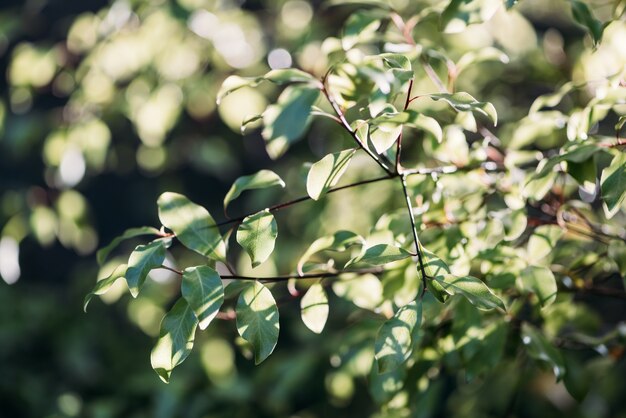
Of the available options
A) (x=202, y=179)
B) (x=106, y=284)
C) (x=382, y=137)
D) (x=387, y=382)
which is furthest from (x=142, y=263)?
(x=202, y=179)

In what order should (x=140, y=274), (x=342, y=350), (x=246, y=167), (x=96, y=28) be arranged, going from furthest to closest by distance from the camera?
(x=246, y=167)
(x=96, y=28)
(x=342, y=350)
(x=140, y=274)

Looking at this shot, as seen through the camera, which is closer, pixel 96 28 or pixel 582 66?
pixel 582 66

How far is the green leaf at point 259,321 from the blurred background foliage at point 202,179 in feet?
1.43

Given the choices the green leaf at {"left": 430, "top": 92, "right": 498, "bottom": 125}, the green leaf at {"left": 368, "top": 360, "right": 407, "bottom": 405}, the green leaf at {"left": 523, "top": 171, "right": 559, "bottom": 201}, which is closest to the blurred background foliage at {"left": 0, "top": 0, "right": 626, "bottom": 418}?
the green leaf at {"left": 368, "top": 360, "right": 407, "bottom": 405}

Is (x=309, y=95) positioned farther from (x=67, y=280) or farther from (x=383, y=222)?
(x=67, y=280)

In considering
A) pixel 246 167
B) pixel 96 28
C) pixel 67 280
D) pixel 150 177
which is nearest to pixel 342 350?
pixel 96 28

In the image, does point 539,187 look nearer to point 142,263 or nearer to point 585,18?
point 585,18

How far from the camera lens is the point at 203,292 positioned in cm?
71

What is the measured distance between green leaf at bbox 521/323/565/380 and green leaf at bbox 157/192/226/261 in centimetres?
41

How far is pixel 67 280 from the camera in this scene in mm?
2477

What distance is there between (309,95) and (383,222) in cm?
20

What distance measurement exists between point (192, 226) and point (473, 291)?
0.30 metres

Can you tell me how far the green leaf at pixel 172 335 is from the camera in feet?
2.38

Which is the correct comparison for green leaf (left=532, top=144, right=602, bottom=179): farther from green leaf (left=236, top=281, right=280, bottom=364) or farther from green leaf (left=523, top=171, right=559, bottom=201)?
green leaf (left=236, top=281, right=280, bottom=364)
